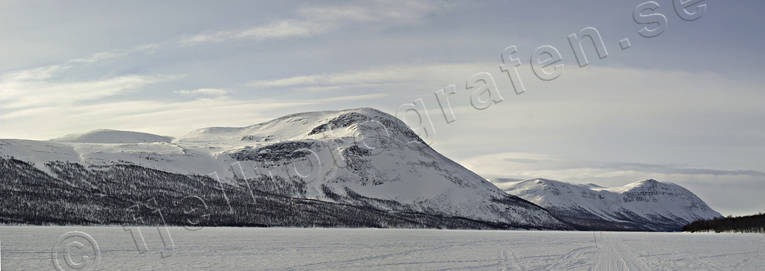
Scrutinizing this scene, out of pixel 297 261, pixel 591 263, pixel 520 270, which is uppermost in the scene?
pixel 297 261

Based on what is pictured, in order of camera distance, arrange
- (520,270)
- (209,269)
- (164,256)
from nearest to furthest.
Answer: (520,270)
(209,269)
(164,256)

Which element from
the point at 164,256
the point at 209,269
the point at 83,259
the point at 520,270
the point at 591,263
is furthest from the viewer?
the point at 164,256

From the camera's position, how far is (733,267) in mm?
54375

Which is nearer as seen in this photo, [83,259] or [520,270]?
[520,270]

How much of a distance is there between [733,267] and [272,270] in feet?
128

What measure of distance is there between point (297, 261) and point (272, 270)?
31.9 ft

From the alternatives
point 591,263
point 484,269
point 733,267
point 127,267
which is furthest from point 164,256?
point 733,267

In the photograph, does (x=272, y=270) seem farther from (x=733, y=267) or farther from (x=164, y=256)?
(x=733, y=267)

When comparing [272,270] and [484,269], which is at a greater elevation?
[272,270]

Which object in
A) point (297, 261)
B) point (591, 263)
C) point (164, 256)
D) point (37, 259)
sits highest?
point (37, 259)

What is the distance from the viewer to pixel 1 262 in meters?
56.0

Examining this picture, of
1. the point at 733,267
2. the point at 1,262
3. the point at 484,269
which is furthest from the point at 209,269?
the point at 733,267

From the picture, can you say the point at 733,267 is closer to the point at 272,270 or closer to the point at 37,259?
the point at 272,270

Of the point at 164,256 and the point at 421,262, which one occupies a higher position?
the point at 164,256
